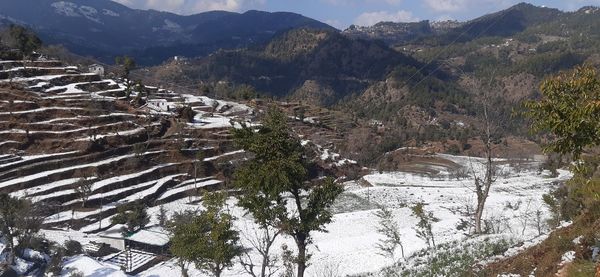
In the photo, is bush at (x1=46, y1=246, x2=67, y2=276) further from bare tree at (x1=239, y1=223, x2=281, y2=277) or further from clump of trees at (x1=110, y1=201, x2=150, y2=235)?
bare tree at (x1=239, y1=223, x2=281, y2=277)

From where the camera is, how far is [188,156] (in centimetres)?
6138

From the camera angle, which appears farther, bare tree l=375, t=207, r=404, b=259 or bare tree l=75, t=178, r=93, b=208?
bare tree l=75, t=178, r=93, b=208

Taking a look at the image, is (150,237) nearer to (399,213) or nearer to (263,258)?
(263,258)

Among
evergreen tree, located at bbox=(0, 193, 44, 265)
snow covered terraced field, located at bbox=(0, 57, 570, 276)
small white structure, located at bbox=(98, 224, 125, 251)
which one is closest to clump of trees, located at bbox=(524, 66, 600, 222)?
snow covered terraced field, located at bbox=(0, 57, 570, 276)

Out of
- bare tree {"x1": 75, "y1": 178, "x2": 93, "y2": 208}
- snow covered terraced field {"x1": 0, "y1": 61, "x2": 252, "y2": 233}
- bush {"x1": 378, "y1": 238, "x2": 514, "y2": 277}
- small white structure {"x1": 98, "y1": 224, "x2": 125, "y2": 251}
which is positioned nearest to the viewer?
bush {"x1": 378, "y1": 238, "x2": 514, "y2": 277}

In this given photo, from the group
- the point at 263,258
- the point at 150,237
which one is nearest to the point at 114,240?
the point at 150,237

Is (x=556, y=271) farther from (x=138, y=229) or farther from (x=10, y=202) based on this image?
(x=138, y=229)

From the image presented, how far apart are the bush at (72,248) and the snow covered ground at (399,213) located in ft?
6.01

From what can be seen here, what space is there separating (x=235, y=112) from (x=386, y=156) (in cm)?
3150

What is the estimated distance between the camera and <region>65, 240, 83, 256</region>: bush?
34853 millimetres

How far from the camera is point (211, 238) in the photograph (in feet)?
67.9

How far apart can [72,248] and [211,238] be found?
19.8m

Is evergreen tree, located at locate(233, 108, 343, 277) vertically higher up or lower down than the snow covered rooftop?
higher up

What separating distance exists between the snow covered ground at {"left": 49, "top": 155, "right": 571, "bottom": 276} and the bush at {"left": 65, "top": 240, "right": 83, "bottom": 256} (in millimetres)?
1833
